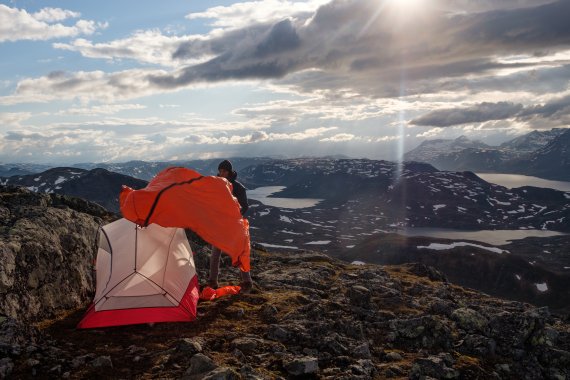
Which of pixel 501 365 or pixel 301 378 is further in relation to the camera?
pixel 501 365

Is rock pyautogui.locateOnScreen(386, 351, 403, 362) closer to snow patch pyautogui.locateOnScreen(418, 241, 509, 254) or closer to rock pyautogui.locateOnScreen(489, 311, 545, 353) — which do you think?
rock pyautogui.locateOnScreen(489, 311, 545, 353)

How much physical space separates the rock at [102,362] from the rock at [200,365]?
166cm

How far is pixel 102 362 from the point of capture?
8633 mm

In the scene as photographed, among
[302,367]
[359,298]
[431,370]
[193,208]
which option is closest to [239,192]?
[193,208]

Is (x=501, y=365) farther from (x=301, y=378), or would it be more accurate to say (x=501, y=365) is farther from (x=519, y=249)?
(x=519, y=249)

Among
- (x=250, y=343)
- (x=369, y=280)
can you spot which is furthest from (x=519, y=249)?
(x=250, y=343)

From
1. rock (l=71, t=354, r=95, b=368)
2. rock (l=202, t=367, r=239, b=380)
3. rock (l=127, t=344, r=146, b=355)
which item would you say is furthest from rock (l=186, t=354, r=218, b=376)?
rock (l=71, t=354, r=95, b=368)

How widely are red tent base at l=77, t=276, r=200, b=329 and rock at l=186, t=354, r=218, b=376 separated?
2.97 m

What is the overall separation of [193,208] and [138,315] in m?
3.21

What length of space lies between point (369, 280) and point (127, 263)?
42.3ft

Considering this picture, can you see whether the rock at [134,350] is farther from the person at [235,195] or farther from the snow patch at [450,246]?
the snow patch at [450,246]

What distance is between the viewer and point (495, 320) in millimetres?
13461

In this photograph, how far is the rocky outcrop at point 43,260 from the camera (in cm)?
1021

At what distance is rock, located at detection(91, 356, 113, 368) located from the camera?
8.56 m
